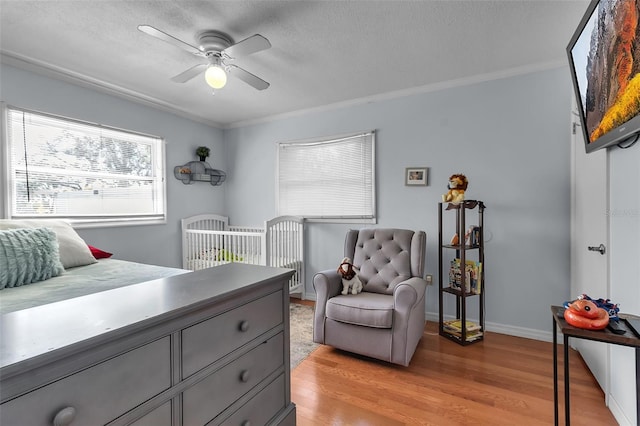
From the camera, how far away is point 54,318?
80cm

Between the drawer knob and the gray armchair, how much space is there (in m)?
1.78

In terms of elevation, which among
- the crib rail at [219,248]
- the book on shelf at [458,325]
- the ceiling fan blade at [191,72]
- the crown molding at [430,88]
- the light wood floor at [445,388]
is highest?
the crown molding at [430,88]

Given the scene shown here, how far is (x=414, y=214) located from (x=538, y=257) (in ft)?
3.62

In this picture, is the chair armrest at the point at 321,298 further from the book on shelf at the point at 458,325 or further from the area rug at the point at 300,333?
the book on shelf at the point at 458,325

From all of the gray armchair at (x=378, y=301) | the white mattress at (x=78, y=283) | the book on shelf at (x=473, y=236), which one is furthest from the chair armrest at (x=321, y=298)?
the book on shelf at (x=473, y=236)

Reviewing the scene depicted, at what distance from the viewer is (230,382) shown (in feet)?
3.66

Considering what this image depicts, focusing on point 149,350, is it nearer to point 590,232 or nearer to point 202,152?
point 590,232

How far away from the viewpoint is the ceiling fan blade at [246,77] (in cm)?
226

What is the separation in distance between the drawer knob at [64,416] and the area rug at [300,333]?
1722mm

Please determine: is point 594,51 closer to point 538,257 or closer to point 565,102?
point 565,102

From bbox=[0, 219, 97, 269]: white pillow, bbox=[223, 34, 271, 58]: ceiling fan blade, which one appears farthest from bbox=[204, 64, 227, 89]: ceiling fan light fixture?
bbox=[0, 219, 97, 269]: white pillow

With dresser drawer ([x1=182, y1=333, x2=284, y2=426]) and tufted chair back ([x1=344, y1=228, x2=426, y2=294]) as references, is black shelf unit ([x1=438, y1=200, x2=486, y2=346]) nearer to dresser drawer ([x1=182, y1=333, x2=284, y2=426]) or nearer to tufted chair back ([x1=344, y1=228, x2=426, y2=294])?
tufted chair back ([x1=344, y1=228, x2=426, y2=294])

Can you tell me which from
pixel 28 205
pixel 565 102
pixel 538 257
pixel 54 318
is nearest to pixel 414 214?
pixel 538 257

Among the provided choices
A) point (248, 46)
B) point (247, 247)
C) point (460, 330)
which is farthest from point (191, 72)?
point (460, 330)
